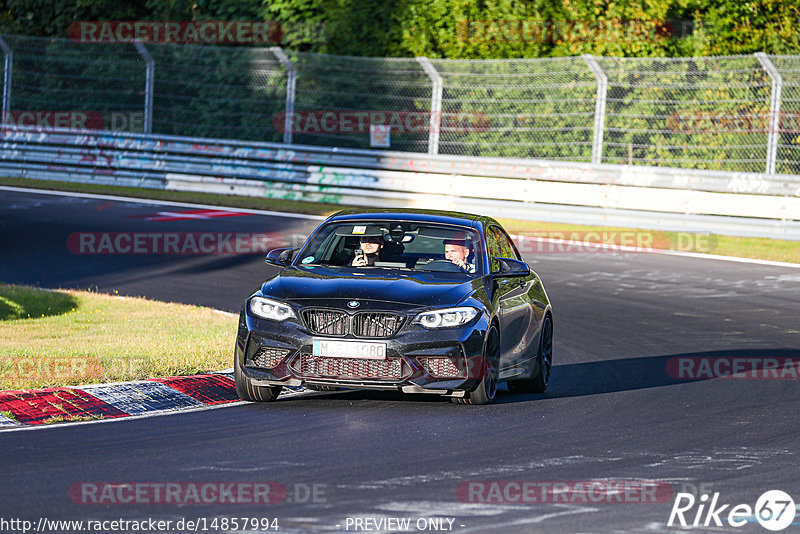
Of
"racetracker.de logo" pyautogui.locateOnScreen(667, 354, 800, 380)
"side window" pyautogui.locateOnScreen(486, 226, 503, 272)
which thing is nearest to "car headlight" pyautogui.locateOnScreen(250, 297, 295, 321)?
"side window" pyautogui.locateOnScreen(486, 226, 503, 272)

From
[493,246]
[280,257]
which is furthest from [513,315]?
[280,257]

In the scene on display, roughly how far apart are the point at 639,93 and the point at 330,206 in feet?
20.2

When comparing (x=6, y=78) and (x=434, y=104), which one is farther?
(x=6, y=78)

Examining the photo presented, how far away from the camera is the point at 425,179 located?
2475 centimetres

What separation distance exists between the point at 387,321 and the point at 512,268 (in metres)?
1.53

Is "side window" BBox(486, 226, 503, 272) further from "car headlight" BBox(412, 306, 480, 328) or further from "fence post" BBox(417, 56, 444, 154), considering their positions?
"fence post" BBox(417, 56, 444, 154)

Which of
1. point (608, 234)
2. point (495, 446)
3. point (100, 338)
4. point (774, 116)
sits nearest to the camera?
point (495, 446)

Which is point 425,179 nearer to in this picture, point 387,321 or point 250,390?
point 250,390

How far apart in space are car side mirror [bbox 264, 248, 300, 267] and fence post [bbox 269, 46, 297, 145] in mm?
16224

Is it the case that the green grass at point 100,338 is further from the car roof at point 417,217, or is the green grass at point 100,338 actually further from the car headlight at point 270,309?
the car roof at point 417,217

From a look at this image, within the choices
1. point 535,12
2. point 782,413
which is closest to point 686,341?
point 782,413

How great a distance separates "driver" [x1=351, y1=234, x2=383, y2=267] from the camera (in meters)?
10.6

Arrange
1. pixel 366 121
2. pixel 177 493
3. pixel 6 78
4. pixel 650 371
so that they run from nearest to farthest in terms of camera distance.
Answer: pixel 177 493
pixel 650 371
pixel 366 121
pixel 6 78

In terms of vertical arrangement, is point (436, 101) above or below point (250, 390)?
above
